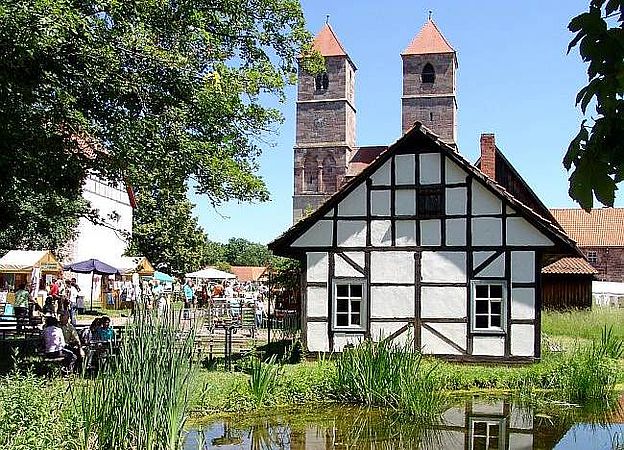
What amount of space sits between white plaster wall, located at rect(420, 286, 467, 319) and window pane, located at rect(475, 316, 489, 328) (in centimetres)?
32

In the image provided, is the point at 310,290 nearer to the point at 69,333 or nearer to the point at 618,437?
the point at 69,333

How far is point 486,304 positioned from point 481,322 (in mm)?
401

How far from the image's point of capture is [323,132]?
80.4 metres

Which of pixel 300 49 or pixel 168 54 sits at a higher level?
pixel 300 49

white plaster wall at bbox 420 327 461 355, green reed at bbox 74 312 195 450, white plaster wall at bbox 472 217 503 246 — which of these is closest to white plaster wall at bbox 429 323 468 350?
white plaster wall at bbox 420 327 461 355

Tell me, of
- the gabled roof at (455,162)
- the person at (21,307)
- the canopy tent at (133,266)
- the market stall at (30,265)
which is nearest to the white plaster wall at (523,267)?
the gabled roof at (455,162)

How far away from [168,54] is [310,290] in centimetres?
694

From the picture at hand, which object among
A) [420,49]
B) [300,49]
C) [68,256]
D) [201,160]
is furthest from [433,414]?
[420,49]

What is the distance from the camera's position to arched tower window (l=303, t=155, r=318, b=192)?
3132 inches

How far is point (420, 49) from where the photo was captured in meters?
80.9

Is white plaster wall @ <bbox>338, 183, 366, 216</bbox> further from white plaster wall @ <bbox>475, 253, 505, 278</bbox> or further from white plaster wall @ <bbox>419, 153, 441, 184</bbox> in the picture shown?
white plaster wall @ <bbox>475, 253, 505, 278</bbox>

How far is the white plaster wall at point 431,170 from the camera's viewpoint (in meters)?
17.9

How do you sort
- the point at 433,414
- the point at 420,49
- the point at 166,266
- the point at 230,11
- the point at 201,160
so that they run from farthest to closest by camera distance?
the point at 420,49 → the point at 166,266 → the point at 230,11 → the point at 201,160 → the point at 433,414

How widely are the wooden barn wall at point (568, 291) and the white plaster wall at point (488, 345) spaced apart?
18733 millimetres
